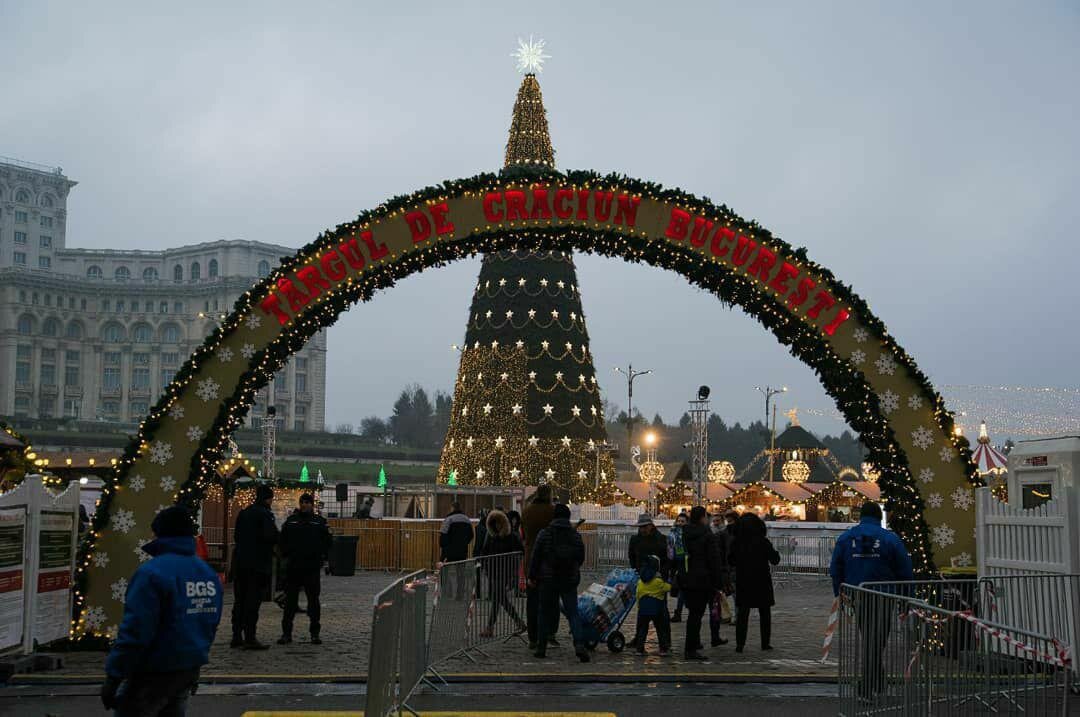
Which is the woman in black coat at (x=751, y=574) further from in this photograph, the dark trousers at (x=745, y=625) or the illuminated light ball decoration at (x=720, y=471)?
the illuminated light ball decoration at (x=720, y=471)

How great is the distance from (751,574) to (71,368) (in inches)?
5141

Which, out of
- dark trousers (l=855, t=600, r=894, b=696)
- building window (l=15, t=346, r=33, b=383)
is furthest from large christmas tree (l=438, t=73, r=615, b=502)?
building window (l=15, t=346, r=33, b=383)

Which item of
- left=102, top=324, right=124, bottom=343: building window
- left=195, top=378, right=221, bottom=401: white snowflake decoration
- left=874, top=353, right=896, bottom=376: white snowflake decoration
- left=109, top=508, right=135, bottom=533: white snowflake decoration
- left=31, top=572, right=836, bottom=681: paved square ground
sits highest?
left=102, top=324, right=124, bottom=343: building window

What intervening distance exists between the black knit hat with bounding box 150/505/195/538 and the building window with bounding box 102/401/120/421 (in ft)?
436

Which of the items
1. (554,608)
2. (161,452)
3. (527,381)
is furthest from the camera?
(527,381)

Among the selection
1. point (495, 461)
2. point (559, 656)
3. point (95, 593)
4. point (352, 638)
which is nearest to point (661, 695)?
point (559, 656)

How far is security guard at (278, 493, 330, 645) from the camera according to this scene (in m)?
13.5

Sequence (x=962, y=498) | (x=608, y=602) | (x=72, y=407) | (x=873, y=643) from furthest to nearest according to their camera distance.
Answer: (x=72, y=407)
(x=962, y=498)
(x=608, y=602)
(x=873, y=643)

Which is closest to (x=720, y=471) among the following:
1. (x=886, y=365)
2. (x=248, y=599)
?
(x=886, y=365)

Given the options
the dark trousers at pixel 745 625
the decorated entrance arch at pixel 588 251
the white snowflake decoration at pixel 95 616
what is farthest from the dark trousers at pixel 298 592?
the dark trousers at pixel 745 625

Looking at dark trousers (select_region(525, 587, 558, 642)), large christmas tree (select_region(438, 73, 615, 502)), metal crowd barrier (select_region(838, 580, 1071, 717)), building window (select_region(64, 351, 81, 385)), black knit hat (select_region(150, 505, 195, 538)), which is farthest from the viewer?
building window (select_region(64, 351, 81, 385))

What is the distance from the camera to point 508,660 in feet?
41.6

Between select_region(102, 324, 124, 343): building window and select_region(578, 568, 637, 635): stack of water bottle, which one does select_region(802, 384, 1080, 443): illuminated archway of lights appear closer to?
select_region(578, 568, 637, 635): stack of water bottle

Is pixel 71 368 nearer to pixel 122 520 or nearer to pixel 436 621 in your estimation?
pixel 122 520
